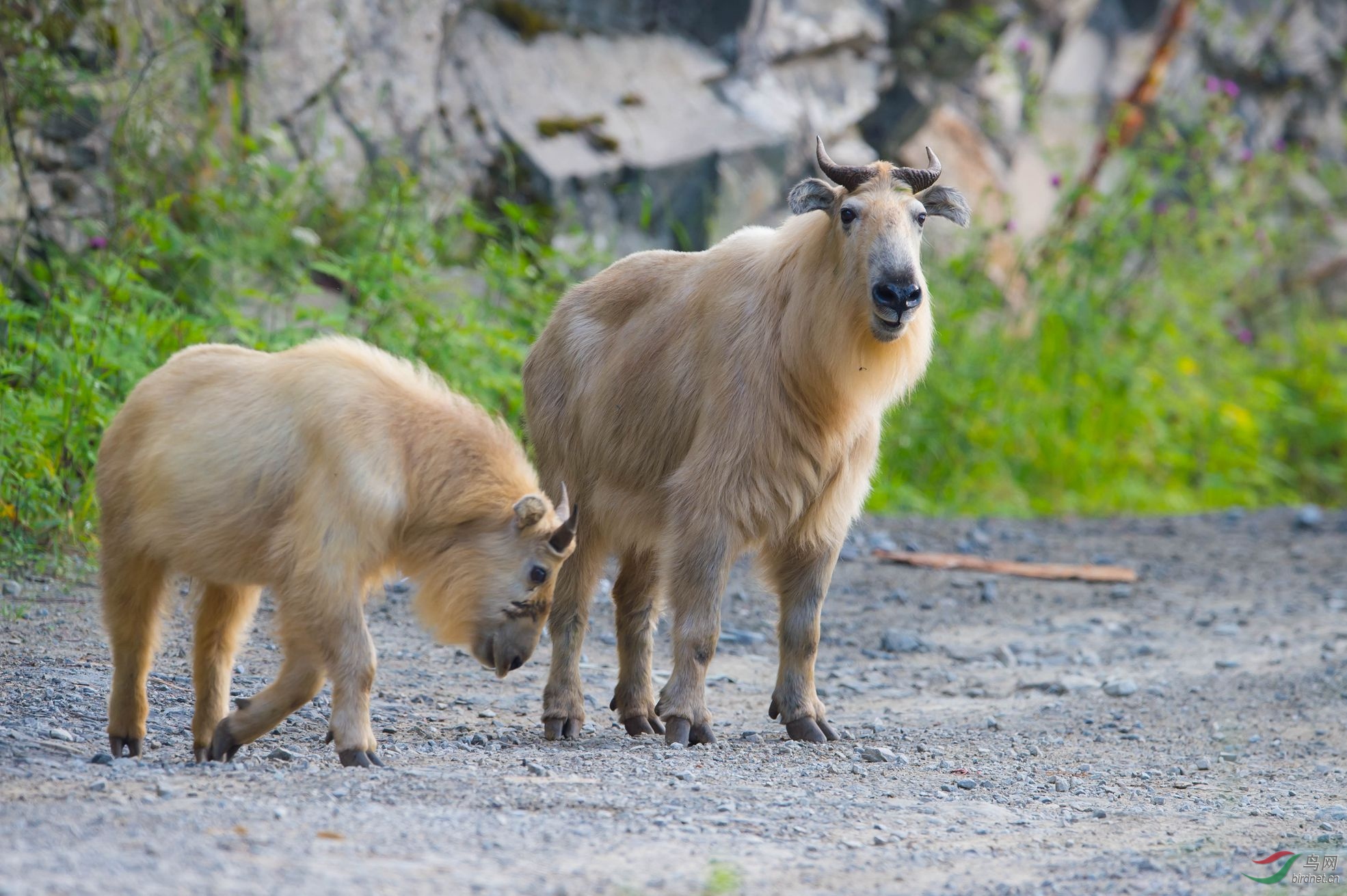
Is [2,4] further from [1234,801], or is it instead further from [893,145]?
[893,145]

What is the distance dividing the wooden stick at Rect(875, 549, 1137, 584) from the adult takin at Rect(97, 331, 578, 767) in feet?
13.8

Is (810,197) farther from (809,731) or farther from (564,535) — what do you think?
(809,731)

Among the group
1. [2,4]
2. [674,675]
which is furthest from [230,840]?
[2,4]

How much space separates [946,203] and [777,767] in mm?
2174

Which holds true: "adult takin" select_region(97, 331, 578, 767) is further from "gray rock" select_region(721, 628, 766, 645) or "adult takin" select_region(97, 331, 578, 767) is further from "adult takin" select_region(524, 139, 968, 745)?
"gray rock" select_region(721, 628, 766, 645)

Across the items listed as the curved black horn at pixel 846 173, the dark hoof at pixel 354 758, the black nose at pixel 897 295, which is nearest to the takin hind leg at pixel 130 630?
the dark hoof at pixel 354 758

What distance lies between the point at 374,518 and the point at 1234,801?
2.91 m

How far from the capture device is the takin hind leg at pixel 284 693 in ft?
13.4

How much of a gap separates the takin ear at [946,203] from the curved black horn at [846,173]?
237mm

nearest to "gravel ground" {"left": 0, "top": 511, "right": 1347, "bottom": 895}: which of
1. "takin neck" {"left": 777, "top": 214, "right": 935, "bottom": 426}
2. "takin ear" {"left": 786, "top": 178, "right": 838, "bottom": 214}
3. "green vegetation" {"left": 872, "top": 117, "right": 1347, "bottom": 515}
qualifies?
"takin neck" {"left": 777, "top": 214, "right": 935, "bottom": 426}

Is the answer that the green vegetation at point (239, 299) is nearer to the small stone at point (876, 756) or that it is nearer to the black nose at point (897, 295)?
the black nose at point (897, 295)

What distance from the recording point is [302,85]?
9.48m

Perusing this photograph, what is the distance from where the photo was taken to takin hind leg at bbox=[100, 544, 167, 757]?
4.32 meters

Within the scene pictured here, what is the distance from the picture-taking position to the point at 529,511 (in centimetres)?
437
